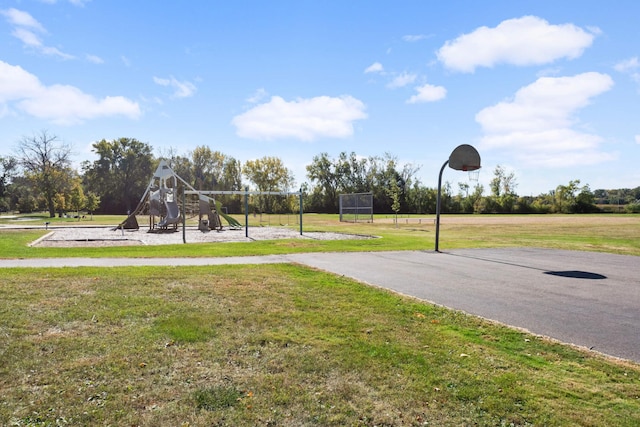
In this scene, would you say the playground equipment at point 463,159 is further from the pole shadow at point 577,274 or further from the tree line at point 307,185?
the tree line at point 307,185

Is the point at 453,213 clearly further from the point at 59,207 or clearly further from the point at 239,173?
the point at 59,207

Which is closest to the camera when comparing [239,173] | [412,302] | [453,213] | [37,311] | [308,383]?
[308,383]

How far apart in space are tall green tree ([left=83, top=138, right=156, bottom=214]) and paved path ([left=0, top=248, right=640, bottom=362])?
67217 mm

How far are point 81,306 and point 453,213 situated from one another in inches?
2603

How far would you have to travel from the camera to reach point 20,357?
4379 mm

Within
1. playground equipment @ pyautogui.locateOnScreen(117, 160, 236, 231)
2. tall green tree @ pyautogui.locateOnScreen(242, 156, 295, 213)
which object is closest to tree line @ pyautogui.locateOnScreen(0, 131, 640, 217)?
tall green tree @ pyautogui.locateOnScreen(242, 156, 295, 213)

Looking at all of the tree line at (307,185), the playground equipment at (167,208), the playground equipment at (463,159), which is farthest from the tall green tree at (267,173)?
the playground equipment at (463,159)

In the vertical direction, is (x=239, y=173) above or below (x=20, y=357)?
above

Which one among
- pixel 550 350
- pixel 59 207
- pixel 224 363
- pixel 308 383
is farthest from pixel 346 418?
pixel 59 207

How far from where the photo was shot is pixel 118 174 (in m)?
73.7

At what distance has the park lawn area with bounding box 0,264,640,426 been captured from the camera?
132 inches

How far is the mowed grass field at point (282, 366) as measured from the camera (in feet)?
11.0

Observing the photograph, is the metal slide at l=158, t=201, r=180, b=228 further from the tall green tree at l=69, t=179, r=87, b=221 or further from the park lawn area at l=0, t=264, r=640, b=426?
the tall green tree at l=69, t=179, r=87, b=221

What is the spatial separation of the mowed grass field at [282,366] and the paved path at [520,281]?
2.28 feet
